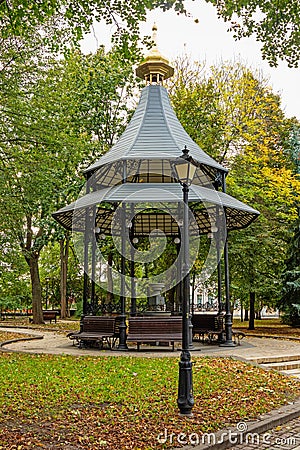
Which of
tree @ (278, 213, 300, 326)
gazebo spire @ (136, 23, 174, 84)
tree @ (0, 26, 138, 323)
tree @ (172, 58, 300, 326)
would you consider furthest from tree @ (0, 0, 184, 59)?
tree @ (278, 213, 300, 326)

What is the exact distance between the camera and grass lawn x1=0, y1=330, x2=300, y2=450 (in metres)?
5.38

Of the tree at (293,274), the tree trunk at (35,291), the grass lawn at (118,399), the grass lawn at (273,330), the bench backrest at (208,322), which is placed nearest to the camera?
the grass lawn at (118,399)

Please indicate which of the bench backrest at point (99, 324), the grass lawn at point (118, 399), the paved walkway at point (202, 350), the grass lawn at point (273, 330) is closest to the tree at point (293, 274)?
the grass lawn at point (273, 330)

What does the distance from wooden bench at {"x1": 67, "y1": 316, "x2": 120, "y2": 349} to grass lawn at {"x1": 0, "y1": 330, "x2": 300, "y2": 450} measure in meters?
2.14

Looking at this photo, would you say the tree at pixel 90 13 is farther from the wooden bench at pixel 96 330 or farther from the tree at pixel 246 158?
the tree at pixel 246 158

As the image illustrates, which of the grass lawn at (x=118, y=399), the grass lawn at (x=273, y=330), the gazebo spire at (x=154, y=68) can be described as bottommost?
the grass lawn at (x=273, y=330)

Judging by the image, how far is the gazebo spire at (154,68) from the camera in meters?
15.3

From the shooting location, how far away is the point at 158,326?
40.2 feet

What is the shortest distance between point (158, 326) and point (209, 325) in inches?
93.6

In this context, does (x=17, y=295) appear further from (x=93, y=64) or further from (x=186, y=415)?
(x=186, y=415)

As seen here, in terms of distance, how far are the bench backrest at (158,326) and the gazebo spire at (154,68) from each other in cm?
764

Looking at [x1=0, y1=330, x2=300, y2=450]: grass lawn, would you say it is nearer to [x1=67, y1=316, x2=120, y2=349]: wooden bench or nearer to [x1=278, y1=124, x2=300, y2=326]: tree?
[x1=67, y1=316, x2=120, y2=349]: wooden bench

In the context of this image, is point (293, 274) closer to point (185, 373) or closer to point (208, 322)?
point (208, 322)

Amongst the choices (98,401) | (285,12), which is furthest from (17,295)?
(285,12)
